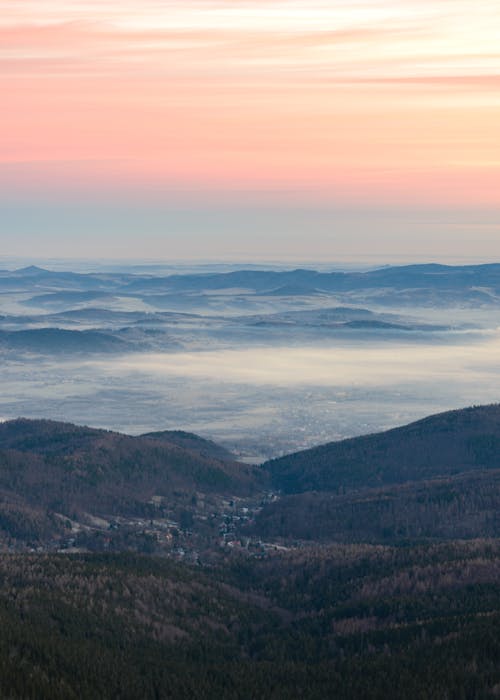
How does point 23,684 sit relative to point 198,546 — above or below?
above

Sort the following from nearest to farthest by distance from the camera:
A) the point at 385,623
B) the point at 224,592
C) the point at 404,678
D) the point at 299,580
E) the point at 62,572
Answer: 1. the point at 404,678
2. the point at 385,623
3. the point at 62,572
4. the point at 224,592
5. the point at 299,580

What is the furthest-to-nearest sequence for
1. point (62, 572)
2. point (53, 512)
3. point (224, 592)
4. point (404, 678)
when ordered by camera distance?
point (53, 512), point (224, 592), point (62, 572), point (404, 678)

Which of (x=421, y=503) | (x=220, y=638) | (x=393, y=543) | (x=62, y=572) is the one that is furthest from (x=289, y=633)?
(x=421, y=503)

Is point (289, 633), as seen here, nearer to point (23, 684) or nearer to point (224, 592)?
point (224, 592)

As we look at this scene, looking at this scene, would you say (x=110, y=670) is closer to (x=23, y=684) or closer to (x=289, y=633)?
(x=23, y=684)

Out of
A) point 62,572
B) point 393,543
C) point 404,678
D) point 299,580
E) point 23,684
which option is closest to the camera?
point 23,684

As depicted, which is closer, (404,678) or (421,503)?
(404,678)

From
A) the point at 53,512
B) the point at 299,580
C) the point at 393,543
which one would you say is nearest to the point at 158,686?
the point at 299,580

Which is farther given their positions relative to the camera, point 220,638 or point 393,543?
point 393,543

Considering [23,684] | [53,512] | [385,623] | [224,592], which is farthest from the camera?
[53,512]
